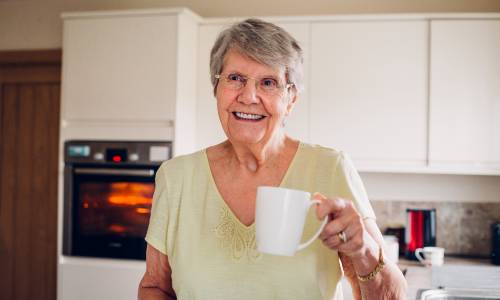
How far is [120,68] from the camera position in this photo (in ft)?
10.3

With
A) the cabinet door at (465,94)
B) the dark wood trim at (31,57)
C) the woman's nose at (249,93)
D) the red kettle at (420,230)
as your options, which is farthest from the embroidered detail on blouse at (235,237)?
the dark wood trim at (31,57)

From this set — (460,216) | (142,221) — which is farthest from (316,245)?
(460,216)

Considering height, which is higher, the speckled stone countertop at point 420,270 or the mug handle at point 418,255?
the mug handle at point 418,255

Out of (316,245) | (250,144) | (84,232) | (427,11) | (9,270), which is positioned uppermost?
(427,11)

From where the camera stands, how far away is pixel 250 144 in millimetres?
1256

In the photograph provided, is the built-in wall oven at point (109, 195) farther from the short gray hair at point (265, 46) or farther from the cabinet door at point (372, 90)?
the short gray hair at point (265, 46)

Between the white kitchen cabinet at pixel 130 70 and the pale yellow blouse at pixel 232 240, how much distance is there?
1.76 meters

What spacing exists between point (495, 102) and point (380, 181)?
79 centimetres

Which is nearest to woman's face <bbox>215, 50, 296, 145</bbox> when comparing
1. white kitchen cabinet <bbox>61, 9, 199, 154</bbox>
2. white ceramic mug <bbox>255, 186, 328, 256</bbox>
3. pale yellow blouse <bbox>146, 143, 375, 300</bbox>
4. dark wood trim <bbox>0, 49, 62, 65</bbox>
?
pale yellow blouse <bbox>146, 143, 375, 300</bbox>

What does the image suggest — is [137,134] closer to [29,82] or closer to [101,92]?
[101,92]

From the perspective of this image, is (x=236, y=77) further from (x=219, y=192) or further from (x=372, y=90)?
Answer: (x=372, y=90)

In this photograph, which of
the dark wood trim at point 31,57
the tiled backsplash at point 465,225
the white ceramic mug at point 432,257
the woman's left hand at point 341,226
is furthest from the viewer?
the dark wood trim at point 31,57

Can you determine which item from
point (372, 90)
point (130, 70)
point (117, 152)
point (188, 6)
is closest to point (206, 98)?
point (130, 70)

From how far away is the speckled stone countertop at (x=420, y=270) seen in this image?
237 cm
